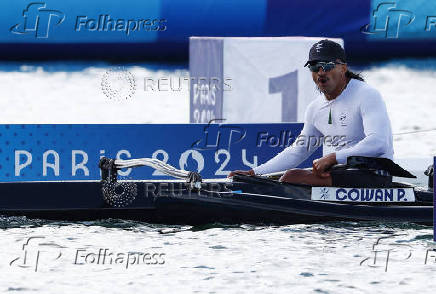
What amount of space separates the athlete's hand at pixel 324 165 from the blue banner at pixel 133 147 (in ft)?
8.53

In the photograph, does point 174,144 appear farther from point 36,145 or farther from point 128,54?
point 128,54

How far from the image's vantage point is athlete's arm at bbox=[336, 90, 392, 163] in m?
10.0

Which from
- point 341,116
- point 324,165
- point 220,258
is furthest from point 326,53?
point 220,258

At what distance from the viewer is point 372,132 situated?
395 inches

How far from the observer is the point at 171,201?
10352 millimetres

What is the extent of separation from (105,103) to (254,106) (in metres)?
11.4

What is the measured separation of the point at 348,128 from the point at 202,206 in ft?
4.34

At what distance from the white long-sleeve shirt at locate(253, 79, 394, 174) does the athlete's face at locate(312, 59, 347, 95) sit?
80mm

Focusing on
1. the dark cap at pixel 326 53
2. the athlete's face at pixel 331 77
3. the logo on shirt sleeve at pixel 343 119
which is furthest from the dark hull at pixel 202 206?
the dark cap at pixel 326 53

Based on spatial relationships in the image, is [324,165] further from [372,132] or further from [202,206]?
[202,206]

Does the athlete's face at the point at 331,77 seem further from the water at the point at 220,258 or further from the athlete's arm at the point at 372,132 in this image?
the water at the point at 220,258

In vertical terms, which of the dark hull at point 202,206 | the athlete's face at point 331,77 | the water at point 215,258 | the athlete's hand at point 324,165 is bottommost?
the water at point 215,258

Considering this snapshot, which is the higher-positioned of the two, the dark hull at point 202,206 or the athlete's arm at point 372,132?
the athlete's arm at point 372,132

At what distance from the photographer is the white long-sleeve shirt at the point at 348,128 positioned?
10.0m
